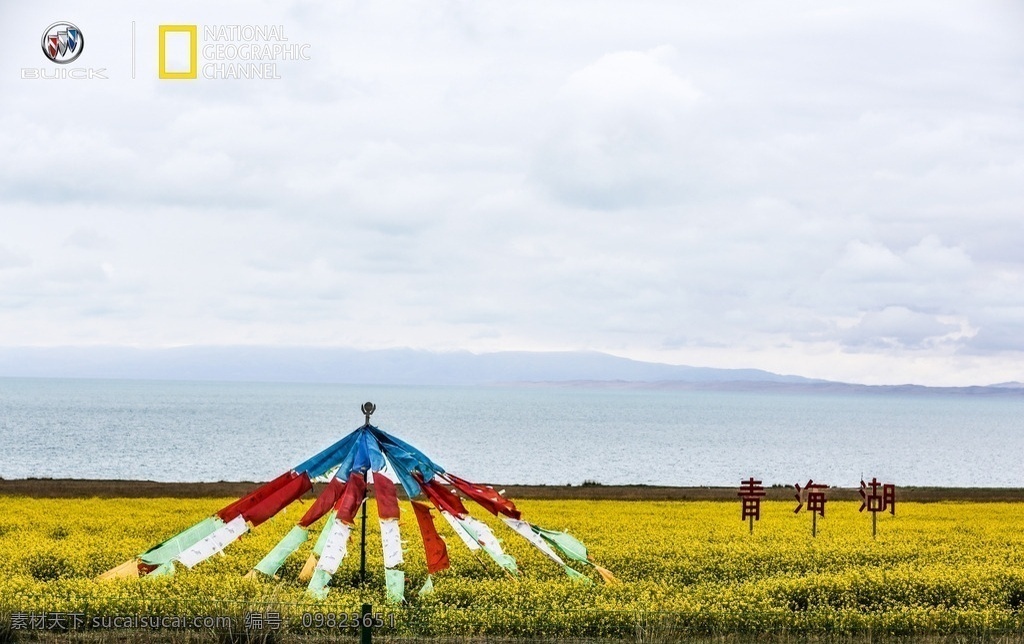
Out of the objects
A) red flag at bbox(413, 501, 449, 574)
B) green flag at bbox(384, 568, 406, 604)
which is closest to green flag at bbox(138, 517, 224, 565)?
green flag at bbox(384, 568, 406, 604)

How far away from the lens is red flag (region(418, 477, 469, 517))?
1725 cm

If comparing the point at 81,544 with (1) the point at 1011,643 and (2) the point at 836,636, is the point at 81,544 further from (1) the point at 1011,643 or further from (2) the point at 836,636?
(1) the point at 1011,643

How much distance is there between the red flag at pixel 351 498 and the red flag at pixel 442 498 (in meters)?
1.03

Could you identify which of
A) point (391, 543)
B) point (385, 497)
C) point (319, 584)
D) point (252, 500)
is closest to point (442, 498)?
point (385, 497)

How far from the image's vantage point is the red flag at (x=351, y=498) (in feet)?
52.6

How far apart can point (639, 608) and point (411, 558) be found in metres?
6.48

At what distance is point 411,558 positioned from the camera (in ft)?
68.0

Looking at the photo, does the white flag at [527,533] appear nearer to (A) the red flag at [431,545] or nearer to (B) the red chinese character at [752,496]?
(A) the red flag at [431,545]

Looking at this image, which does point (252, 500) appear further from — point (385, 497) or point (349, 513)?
point (385, 497)

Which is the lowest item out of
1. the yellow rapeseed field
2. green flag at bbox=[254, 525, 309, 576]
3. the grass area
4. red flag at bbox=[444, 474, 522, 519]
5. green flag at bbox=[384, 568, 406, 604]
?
the grass area

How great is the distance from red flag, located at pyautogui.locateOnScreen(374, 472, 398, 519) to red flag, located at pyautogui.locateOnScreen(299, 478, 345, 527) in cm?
59

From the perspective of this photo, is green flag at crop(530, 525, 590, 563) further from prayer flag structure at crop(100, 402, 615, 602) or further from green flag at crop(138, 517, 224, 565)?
green flag at crop(138, 517, 224, 565)

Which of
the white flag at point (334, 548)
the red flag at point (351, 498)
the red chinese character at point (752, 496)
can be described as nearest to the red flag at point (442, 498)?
the red flag at point (351, 498)

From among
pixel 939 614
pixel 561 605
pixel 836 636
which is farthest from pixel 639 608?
pixel 939 614
